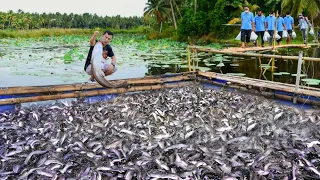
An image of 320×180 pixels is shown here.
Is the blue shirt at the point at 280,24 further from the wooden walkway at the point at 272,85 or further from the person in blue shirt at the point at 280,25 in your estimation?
the wooden walkway at the point at 272,85

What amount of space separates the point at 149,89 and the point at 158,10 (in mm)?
33131

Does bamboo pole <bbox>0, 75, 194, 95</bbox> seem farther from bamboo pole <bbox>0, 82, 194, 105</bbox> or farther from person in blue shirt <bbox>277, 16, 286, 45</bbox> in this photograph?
person in blue shirt <bbox>277, 16, 286, 45</bbox>

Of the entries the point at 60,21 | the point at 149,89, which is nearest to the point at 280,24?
the point at 149,89

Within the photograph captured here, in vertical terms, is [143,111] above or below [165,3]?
below

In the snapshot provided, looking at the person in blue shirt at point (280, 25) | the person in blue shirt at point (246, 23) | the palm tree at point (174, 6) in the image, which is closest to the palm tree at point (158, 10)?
the palm tree at point (174, 6)

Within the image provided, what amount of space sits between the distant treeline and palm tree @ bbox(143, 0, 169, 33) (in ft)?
106

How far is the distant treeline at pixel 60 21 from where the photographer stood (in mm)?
62188

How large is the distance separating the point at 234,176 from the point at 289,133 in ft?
5.71

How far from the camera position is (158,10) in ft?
132

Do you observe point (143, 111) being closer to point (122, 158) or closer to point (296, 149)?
point (122, 158)

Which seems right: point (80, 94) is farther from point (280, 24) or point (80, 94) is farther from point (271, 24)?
point (280, 24)

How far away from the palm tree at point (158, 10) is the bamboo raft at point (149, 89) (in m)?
31.9

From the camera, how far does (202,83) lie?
9.31 m

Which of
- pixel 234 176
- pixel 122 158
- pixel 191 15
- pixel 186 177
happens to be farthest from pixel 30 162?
pixel 191 15
